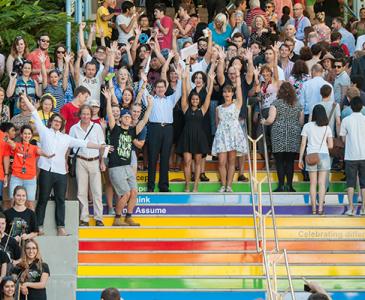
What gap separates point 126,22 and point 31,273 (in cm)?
797

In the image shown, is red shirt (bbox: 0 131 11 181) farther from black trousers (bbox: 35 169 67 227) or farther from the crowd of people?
black trousers (bbox: 35 169 67 227)

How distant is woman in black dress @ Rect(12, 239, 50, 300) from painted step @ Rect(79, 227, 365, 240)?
1.95 metres

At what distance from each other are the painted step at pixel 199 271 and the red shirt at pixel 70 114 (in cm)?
255

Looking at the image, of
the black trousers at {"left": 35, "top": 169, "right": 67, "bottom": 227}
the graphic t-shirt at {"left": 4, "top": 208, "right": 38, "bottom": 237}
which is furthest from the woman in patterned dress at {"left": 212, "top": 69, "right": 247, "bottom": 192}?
the graphic t-shirt at {"left": 4, "top": 208, "right": 38, "bottom": 237}

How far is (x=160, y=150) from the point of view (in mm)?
21594

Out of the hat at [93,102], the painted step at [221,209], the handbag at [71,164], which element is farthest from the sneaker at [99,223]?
the hat at [93,102]

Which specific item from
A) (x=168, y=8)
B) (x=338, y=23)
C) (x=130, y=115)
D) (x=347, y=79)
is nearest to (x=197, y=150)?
(x=130, y=115)

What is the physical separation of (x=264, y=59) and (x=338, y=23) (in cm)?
349

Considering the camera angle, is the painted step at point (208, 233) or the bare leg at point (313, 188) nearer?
the painted step at point (208, 233)

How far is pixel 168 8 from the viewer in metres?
29.1

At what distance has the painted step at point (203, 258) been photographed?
20.0 meters

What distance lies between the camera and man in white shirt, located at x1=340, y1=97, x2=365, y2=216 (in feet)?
68.3

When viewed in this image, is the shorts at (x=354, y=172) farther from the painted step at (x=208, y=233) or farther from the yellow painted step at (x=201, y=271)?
the yellow painted step at (x=201, y=271)

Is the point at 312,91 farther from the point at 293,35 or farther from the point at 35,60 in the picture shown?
the point at 35,60
